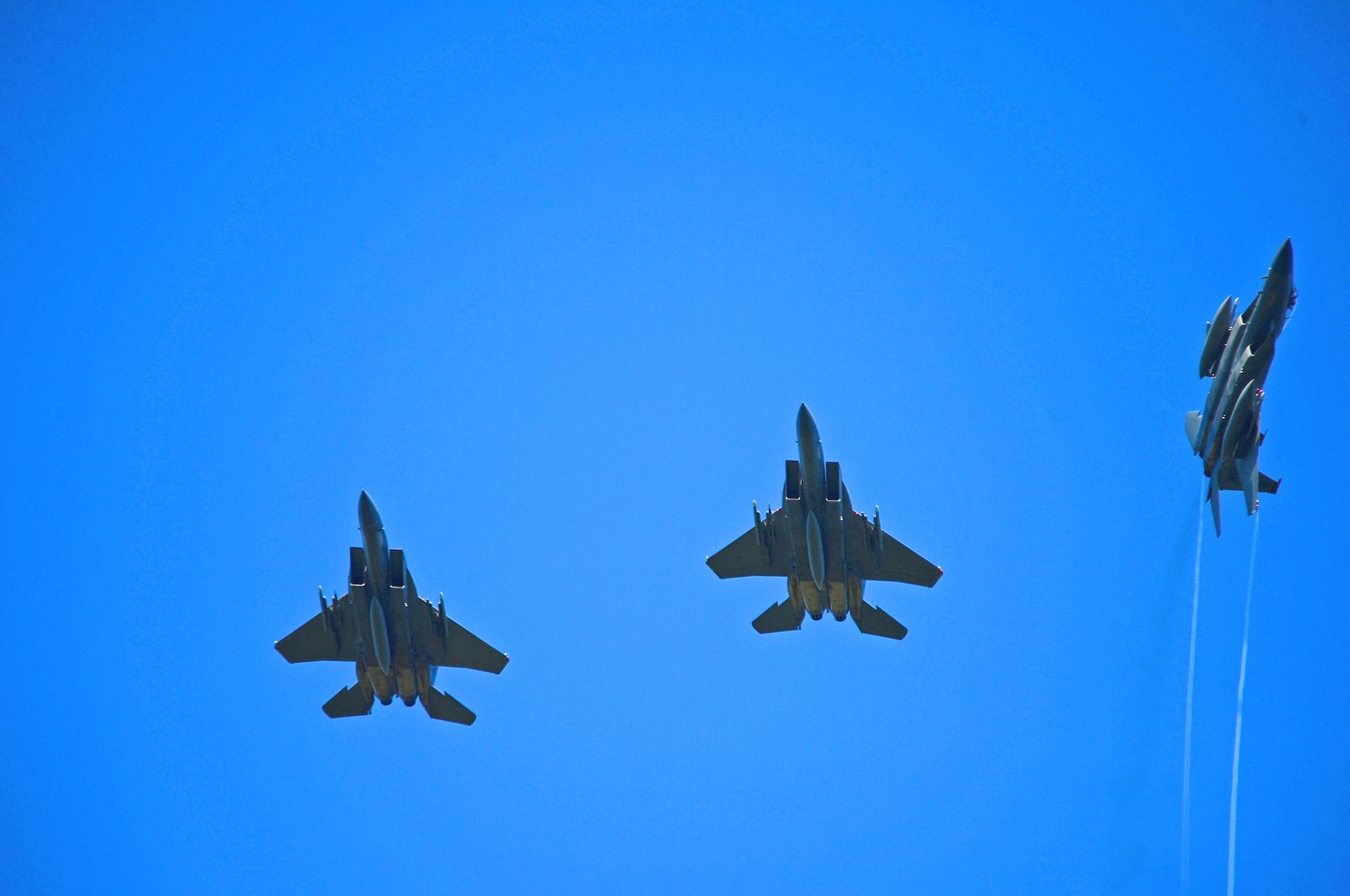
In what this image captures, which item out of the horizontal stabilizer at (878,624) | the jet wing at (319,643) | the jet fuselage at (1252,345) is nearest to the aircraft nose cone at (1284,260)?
the jet fuselage at (1252,345)

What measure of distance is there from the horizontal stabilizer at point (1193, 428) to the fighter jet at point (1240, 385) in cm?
2

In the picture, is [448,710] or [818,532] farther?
[448,710]

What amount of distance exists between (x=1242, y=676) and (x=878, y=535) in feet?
43.8

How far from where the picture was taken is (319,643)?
1463 inches

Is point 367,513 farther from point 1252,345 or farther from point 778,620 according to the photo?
point 1252,345

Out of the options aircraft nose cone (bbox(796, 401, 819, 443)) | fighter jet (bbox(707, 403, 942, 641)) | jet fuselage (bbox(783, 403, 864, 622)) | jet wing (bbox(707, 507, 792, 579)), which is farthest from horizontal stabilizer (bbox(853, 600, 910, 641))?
aircraft nose cone (bbox(796, 401, 819, 443))

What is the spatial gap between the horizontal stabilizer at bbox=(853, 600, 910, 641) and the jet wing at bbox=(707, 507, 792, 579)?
3.16 metres

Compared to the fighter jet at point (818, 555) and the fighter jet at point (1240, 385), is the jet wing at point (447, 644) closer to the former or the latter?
the fighter jet at point (818, 555)

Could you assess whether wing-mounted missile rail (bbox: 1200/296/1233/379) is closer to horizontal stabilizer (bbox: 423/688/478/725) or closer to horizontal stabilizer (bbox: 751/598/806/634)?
horizontal stabilizer (bbox: 751/598/806/634)

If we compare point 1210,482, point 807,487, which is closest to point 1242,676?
point 1210,482

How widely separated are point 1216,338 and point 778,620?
50.9 feet

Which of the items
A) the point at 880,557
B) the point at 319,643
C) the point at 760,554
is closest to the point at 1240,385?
the point at 880,557

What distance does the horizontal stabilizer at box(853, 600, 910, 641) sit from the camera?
125 feet

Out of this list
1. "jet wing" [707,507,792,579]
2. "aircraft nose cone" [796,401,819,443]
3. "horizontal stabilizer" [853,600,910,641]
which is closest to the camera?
"aircraft nose cone" [796,401,819,443]
